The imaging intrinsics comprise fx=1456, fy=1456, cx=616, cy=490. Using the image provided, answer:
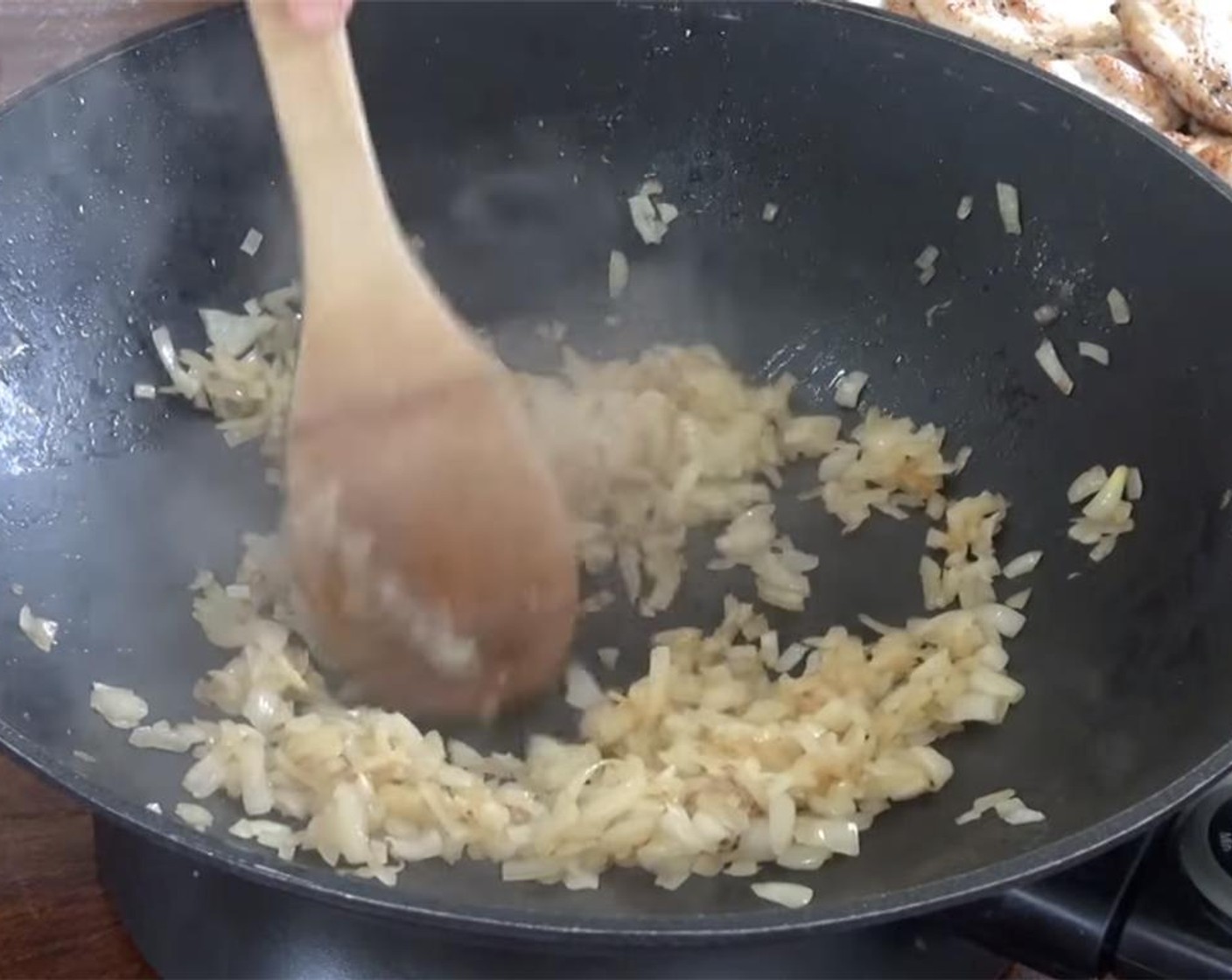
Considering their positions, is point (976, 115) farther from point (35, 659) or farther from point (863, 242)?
point (35, 659)

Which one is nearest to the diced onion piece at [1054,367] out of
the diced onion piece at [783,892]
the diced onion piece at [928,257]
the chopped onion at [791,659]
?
the diced onion piece at [928,257]

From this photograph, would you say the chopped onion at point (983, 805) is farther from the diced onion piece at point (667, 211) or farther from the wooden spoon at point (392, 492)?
the diced onion piece at point (667, 211)

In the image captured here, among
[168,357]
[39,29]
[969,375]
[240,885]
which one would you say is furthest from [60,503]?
[969,375]

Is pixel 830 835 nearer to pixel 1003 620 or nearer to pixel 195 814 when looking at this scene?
pixel 1003 620

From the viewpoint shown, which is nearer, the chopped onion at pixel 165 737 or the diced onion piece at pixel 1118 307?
the chopped onion at pixel 165 737

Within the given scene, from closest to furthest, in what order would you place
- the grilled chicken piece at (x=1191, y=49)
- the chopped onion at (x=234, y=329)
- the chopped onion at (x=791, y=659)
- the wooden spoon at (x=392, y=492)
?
the wooden spoon at (x=392, y=492)
the chopped onion at (x=791, y=659)
the chopped onion at (x=234, y=329)
the grilled chicken piece at (x=1191, y=49)

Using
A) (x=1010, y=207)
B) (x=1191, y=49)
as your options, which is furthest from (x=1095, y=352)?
(x=1191, y=49)
